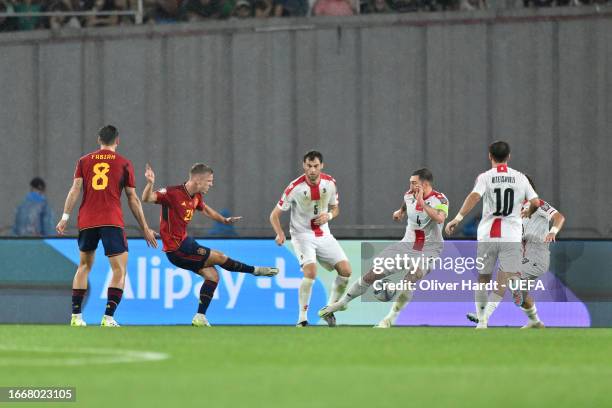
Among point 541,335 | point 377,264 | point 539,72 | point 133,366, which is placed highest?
point 539,72

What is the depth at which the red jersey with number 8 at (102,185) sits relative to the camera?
42.1ft

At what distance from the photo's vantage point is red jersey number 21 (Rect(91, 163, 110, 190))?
12844mm

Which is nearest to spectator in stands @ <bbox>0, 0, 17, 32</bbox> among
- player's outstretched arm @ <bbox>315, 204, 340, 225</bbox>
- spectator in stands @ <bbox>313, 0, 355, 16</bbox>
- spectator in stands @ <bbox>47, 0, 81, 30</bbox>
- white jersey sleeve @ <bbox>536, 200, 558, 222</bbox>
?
spectator in stands @ <bbox>47, 0, 81, 30</bbox>

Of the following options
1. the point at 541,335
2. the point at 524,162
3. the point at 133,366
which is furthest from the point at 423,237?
the point at 133,366

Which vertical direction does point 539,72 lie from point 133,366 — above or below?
above

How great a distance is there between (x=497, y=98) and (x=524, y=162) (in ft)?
3.60

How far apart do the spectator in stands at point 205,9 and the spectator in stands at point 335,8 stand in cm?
155

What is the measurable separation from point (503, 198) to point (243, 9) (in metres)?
8.63

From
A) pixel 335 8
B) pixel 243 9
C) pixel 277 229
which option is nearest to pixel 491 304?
pixel 277 229

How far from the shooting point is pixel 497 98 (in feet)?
65.4

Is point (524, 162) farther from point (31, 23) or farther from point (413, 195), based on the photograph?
point (31, 23)

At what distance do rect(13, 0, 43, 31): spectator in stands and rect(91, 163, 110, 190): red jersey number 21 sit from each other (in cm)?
943

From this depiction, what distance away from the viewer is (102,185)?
1284cm

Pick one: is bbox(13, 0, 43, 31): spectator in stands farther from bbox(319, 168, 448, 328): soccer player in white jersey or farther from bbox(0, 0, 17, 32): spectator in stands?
bbox(319, 168, 448, 328): soccer player in white jersey
